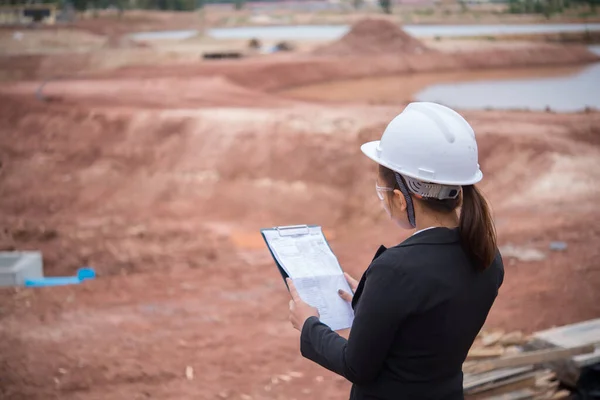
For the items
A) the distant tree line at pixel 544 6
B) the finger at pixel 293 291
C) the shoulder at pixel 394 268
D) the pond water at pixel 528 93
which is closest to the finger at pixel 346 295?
the finger at pixel 293 291

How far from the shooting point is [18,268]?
815cm

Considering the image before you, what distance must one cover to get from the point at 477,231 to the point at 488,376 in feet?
8.49

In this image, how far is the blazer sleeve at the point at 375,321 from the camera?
1.64 meters

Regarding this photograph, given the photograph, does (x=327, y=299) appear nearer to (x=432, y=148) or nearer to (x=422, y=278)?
(x=422, y=278)

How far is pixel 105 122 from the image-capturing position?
13.9m

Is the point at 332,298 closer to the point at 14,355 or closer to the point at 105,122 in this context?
the point at 14,355

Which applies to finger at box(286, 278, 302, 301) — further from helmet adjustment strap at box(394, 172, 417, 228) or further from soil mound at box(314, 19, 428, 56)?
soil mound at box(314, 19, 428, 56)

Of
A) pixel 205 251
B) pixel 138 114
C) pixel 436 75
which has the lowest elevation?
pixel 205 251

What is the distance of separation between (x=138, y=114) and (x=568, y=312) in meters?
10.3

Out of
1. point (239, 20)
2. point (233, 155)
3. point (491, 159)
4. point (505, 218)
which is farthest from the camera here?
point (239, 20)

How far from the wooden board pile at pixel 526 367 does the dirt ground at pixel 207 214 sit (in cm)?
108

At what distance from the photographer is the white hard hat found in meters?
1.77

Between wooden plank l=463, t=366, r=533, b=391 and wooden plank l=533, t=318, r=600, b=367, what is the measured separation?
395mm

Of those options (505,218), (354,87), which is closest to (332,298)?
(505,218)
